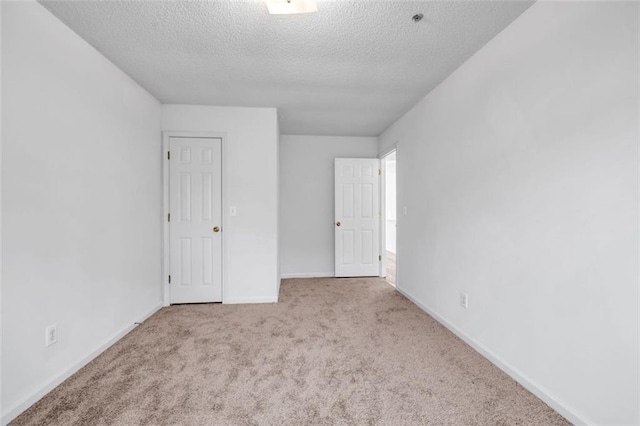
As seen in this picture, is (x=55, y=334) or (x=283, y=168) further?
(x=283, y=168)

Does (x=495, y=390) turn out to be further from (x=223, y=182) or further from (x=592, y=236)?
(x=223, y=182)

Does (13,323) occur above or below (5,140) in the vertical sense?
below

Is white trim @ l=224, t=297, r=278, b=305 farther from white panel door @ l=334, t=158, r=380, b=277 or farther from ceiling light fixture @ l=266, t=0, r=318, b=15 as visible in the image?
ceiling light fixture @ l=266, t=0, r=318, b=15

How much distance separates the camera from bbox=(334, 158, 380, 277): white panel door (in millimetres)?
4477

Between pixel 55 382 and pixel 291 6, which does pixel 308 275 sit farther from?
pixel 291 6

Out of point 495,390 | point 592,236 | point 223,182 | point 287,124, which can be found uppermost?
point 287,124

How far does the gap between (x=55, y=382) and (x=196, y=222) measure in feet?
5.95

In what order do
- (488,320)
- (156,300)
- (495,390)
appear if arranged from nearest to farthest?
(495,390), (488,320), (156,300)

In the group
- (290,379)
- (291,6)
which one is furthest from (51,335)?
(291,6)

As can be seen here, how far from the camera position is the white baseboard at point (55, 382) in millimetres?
1467

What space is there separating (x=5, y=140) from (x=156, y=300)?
2119 millimetres

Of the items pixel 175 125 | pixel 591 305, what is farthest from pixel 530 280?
pixel 175 125

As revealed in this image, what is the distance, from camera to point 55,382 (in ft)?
5.70

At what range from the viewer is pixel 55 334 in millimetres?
1752
